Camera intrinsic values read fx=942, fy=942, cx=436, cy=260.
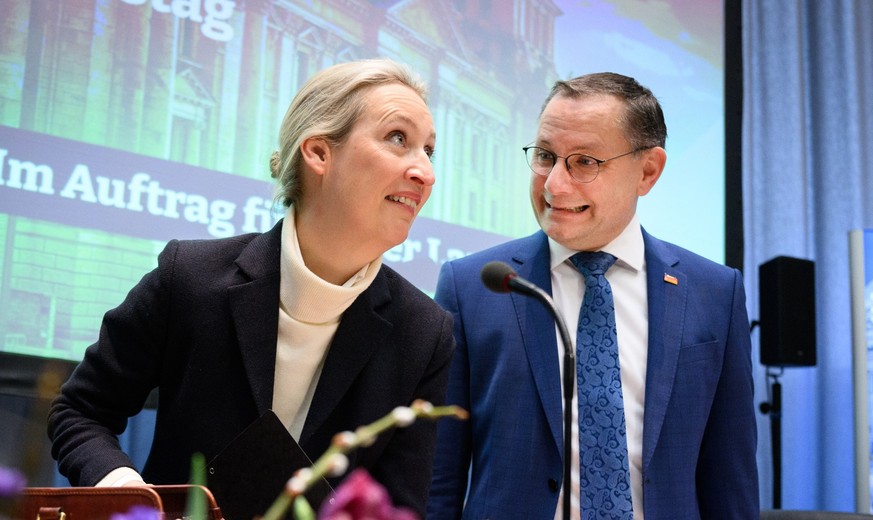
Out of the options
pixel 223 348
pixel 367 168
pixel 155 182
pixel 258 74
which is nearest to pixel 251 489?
pixel 223 348

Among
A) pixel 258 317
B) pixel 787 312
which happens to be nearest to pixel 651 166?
pixel 258 317

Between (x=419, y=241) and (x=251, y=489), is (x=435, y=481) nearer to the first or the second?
(x=251, y=489)

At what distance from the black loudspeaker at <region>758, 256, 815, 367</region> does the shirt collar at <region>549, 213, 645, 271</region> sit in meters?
2.35

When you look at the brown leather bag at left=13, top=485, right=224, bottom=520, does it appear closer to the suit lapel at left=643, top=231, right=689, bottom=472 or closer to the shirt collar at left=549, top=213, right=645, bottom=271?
the suit lapel at left=643, top=231, right=689, bottom=472

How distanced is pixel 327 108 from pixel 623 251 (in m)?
0.88

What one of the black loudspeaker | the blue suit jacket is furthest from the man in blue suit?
the black loudspeaker

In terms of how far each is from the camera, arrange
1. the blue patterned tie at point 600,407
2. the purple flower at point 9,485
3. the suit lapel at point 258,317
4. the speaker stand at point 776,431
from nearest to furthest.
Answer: the purple flower at point 9,485 → the suit lapel at point 258,317 → the blue patterned tie at point 600,407 → the speaker stand at point 776,431

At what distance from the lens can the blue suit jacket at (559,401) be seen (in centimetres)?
218

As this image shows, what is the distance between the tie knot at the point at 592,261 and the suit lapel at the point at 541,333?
8cm

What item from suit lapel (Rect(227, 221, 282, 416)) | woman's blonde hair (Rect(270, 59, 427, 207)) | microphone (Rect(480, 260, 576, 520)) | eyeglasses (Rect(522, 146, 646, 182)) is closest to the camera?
microphone (Rect(480, 260, 576, 520))

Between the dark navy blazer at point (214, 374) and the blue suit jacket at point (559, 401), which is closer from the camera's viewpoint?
the dark navy blazer at point (214, 374)

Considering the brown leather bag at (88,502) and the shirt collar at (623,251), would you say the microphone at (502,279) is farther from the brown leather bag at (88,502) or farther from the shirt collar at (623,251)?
the shirt collar at (623,251)

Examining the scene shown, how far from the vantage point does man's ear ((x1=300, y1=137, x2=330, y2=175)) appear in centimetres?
194

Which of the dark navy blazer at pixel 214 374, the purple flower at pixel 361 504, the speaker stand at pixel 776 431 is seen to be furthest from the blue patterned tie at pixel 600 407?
the speaker stand at pixel 776 431
